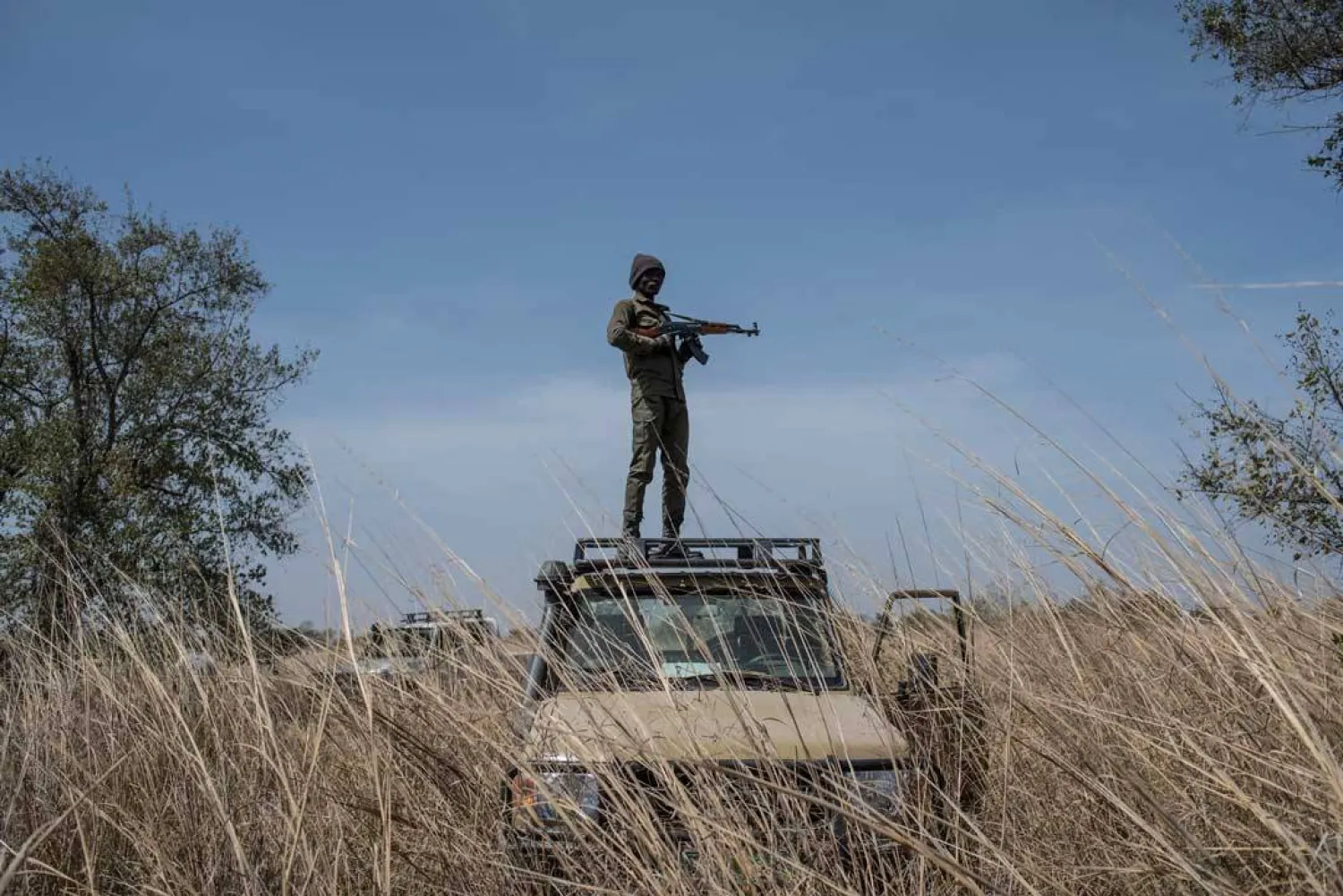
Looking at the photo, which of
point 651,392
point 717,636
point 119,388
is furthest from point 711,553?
point 119,388

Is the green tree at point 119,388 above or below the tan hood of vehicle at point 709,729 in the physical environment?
above

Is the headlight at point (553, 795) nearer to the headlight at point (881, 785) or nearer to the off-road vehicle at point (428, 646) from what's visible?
the off-road vehicle at point (428, 646)

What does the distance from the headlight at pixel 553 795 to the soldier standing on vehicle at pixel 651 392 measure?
344 centimetres

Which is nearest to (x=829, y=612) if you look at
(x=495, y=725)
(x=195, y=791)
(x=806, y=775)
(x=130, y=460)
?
(x=806, y=775)

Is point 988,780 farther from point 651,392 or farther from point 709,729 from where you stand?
point 651,392

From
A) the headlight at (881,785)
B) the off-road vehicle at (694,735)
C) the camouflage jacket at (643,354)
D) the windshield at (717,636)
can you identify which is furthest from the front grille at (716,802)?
the camouflage jacket at (643,354)

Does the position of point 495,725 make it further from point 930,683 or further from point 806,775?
point 930,683

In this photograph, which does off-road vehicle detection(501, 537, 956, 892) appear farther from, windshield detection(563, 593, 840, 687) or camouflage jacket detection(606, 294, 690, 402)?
camouflage jacket detection(606, 294, 690, 402)

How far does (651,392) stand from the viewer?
6.48 m

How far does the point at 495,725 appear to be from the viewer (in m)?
3.05

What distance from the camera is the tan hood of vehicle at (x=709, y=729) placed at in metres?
2.58

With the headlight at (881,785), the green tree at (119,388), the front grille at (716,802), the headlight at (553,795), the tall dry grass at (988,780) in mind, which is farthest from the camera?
the green tree at (119,388)

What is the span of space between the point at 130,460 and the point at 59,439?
105 centimetres

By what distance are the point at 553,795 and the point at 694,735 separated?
38cm
